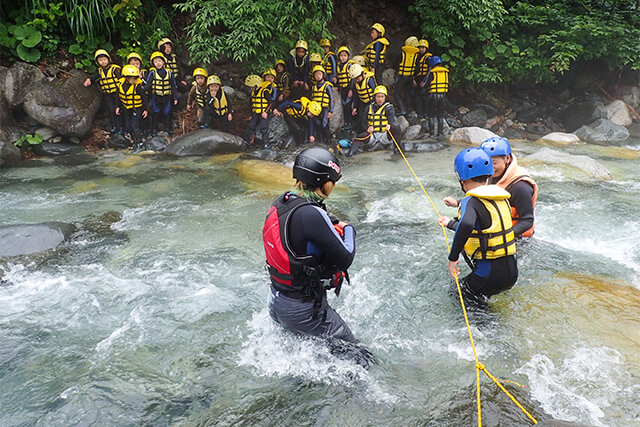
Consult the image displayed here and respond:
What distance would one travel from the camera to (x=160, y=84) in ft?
35.7

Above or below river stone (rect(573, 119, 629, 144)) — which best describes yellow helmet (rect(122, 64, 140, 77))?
above

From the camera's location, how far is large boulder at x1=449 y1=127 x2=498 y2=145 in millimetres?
11766

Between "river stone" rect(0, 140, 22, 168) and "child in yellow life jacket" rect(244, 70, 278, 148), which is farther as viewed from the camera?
"child in yellow life jacket" rect(244, 70, 278, 148)

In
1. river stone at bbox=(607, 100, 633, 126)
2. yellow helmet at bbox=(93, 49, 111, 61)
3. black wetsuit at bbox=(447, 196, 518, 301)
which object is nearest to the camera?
black wetsuit at bbox=(447, 196, 518, 301)

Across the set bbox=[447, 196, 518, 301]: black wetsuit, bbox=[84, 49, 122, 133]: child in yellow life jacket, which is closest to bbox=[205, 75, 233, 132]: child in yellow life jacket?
bbox=[84, 49, 122, 133]: child in yellow life jacket

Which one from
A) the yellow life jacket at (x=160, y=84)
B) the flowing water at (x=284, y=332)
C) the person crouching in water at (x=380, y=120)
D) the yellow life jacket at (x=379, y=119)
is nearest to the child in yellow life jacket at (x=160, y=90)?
the yellow life jacket at (x=160, y=84)

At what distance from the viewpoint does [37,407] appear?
321cm

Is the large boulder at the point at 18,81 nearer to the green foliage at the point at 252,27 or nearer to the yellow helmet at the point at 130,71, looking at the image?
the yellow helmet at the point at 130,71

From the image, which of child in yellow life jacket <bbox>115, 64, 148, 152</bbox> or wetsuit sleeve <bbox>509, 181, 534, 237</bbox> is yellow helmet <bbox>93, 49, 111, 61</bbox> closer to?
child in yellow life jacket <bbox>115, 64, 148, 152</bbox>

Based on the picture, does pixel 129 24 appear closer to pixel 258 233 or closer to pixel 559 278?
pixel 258 233

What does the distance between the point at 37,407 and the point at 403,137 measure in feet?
34.8

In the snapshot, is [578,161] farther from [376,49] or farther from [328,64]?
[328,64]

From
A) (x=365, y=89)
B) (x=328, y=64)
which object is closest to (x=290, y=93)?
(x=328, y=64)

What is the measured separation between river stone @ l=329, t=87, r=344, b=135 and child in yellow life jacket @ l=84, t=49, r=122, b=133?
5.25 metres
